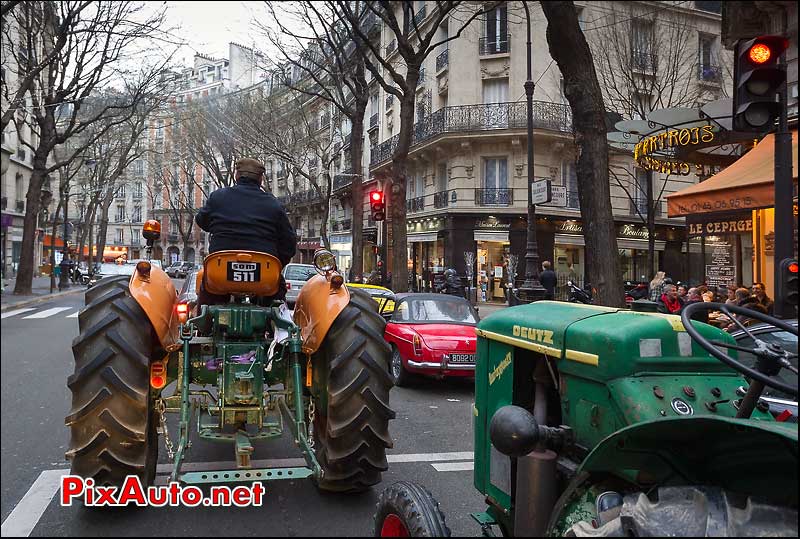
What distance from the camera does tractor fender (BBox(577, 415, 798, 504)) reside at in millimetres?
1479

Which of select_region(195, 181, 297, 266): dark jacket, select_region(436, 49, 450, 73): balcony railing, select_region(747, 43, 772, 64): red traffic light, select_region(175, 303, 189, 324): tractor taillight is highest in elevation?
select_region(436, 49, 450, 73): balcony railing

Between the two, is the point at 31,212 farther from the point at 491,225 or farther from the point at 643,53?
the point at 643,53

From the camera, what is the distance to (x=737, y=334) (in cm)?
524

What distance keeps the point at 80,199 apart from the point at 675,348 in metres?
54.2

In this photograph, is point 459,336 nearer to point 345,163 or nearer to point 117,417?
point 117,417

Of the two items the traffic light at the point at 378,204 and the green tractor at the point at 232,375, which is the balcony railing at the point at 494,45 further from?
the green tractor at the point at 232,375

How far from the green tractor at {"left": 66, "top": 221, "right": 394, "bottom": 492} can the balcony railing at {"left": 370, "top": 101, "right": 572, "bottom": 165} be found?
2540 cm

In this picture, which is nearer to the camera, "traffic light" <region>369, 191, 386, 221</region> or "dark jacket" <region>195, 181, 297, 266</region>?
"dark jacket" <region>195, 181, 297, 266</region>

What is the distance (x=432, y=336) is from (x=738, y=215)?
10.9 metres

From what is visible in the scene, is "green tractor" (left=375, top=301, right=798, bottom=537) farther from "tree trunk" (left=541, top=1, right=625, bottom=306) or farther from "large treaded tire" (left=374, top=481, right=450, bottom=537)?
"tree trunk" (left=541, top=1, right=625, bottom=306)

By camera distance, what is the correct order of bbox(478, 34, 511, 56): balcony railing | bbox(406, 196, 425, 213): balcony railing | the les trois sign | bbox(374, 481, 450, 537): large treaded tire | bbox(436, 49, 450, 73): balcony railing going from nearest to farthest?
bbox(374, 481, 450, 537): large treaded tire → the les trois sign → bbox(478, 34, 511, 56): balcony railing → bbox(436, 49, 450, 73): balcony railing → bbox(406, 196, 425, 213): balcony railing

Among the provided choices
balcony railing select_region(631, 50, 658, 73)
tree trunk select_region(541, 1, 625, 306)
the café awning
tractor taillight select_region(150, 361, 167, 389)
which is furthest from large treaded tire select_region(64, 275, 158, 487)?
balcony railing select_region(631, 50, 658, 73)

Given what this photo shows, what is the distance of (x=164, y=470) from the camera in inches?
153

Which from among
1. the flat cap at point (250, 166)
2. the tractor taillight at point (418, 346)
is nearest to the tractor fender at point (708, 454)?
the flat cap at point (250, 166)
